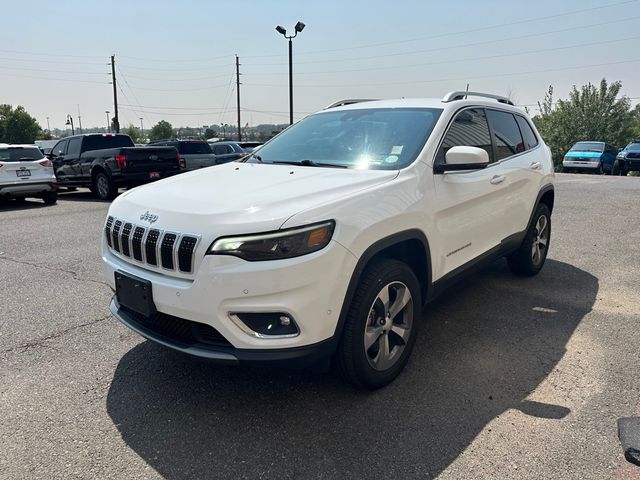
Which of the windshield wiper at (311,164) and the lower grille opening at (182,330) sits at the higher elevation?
the windshield wiper at (311,164)

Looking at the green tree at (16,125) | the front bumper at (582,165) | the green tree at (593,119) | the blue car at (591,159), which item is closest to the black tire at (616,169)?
the blue car at (591,159)

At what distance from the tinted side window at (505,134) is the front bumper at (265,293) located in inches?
101

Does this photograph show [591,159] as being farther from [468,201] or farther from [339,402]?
[339,402]

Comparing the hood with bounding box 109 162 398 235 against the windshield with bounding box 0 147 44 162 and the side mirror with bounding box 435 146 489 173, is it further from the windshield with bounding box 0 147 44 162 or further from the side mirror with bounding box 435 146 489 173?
Answer: the windshield with bounding box 0 147 44 162

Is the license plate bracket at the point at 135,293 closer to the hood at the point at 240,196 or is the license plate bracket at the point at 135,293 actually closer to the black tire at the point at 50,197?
the hood at the point at 240,196

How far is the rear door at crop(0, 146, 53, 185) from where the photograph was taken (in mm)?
11992

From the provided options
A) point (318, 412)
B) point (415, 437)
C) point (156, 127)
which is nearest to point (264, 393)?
point (318, 412)

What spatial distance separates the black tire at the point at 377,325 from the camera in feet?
9.17

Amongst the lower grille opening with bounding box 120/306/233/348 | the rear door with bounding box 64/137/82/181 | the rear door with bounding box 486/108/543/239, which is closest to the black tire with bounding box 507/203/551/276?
the rear door with bounding box 486/108/543/239

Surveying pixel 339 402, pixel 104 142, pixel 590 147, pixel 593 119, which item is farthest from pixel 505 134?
pixel 593 119

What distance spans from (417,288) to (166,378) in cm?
176

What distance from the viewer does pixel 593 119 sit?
38062 millimetres

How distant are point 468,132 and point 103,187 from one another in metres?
11.8

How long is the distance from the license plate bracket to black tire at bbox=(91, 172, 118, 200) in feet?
36.3
